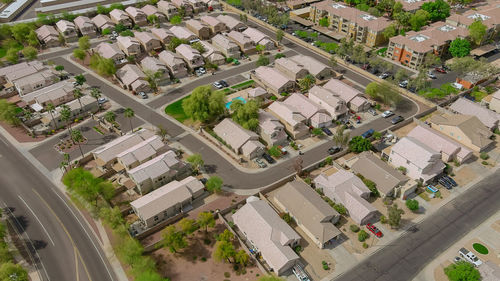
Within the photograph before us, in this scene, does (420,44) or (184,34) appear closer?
(420,44)

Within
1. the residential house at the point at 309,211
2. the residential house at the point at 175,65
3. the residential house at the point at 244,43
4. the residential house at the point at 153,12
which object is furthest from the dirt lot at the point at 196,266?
the residential house at the point at 153,12

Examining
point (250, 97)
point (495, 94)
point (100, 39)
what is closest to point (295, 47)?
point (250, 97)

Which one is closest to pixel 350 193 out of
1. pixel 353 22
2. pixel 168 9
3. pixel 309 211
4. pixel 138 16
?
pixel 309 211

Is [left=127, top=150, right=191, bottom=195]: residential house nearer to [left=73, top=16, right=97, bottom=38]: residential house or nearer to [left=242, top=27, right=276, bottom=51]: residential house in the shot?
[left=242, top=27, right=276, bottom=51]: residential house

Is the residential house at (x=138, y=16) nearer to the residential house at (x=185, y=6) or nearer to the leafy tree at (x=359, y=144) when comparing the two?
the residential house at (x=185, y=6)

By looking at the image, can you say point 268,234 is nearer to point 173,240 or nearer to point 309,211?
point 309,211

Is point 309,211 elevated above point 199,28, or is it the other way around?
point 199,28
